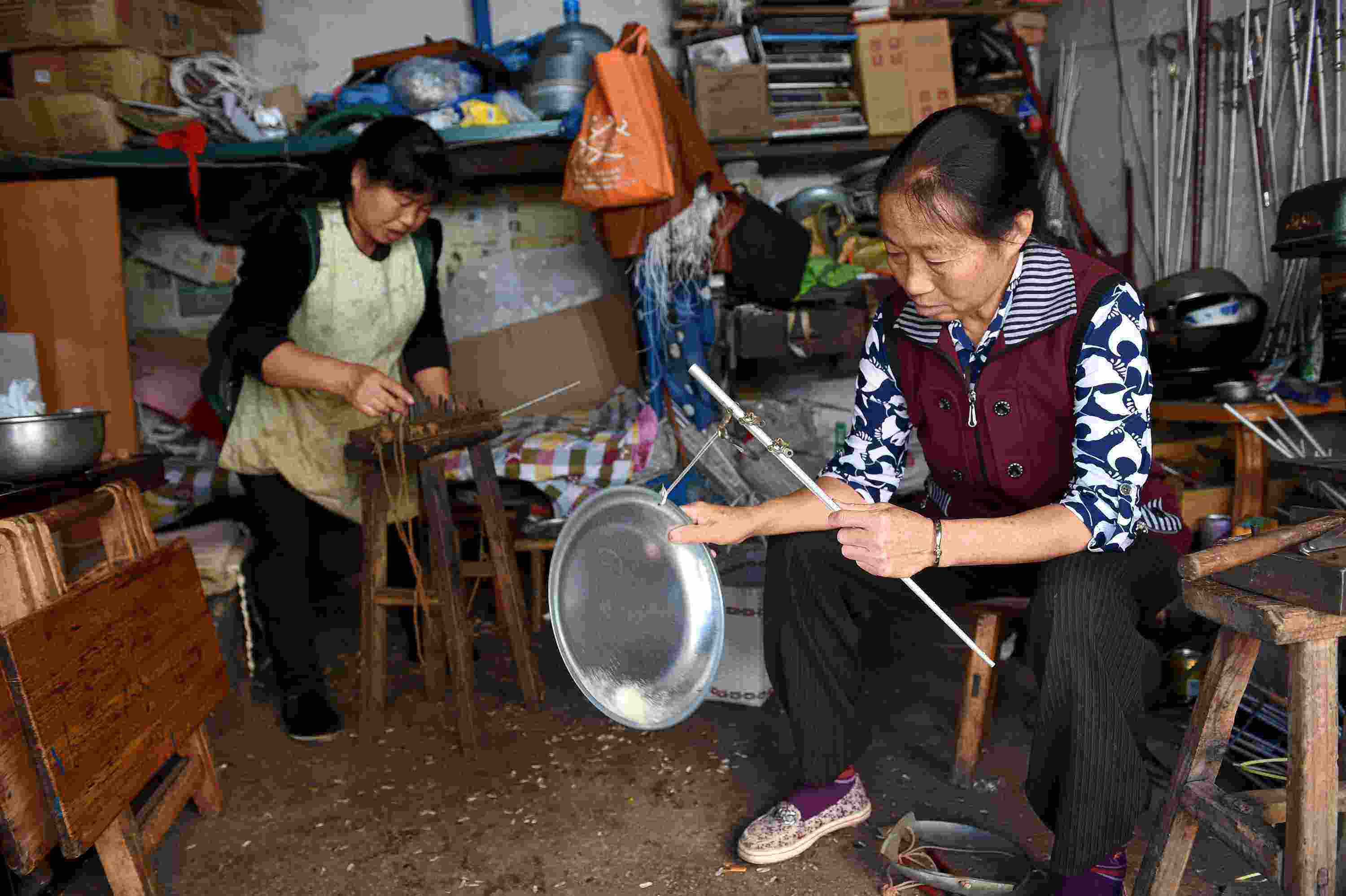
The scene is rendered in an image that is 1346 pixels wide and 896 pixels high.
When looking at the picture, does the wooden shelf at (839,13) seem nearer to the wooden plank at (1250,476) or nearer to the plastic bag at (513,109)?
the plastic bag at (513,109)

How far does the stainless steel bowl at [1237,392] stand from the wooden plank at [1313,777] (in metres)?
1.88

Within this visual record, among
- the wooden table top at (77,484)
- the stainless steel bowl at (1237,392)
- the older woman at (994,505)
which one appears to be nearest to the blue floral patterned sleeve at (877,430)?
the older woman at (994,505)

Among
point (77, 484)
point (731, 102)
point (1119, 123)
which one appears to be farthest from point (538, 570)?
point (1119, 123)

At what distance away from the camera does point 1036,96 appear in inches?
176

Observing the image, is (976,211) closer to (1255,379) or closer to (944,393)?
(944,393)

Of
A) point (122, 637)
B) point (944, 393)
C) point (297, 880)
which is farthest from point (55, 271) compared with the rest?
point (944, 393)

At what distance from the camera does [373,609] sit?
2.71 m

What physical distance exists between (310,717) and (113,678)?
952mm

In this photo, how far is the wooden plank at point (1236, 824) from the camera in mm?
1355

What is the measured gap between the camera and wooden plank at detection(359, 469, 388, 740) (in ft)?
8.70

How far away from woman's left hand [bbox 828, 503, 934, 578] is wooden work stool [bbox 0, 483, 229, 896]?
134 centimetres

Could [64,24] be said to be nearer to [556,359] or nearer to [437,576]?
[556,359]

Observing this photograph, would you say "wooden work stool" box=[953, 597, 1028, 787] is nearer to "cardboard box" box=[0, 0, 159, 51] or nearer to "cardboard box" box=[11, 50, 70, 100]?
"cardboard box" box=[0, 0, 159, 51]

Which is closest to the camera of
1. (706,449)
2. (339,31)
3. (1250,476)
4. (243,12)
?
(706,449)
